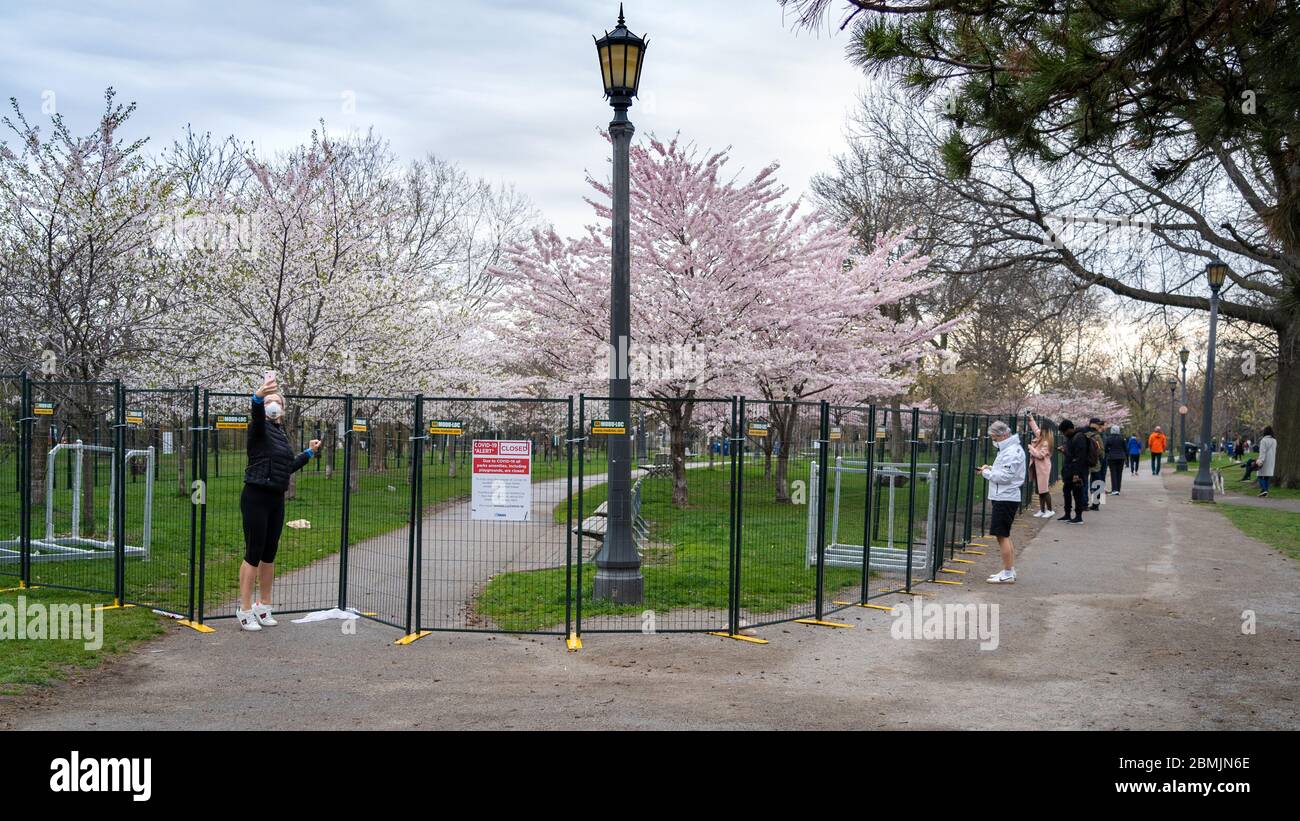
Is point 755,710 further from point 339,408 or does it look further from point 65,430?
point 339,408

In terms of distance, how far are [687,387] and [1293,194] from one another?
43.8 feet

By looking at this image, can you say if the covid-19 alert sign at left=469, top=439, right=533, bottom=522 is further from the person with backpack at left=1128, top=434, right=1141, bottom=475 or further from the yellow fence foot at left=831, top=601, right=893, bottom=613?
the person with backpack at left=1128, top=434, right=1141, bottom=475

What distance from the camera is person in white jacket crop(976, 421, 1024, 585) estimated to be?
1220cm

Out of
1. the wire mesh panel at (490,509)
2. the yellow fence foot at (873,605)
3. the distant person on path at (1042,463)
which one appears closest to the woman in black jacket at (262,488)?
the wire mesh panel at (490,509)

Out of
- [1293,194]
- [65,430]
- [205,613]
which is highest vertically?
[1293,194]

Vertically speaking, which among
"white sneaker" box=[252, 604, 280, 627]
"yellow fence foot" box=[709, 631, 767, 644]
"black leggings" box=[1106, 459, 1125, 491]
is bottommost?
"yellow fence foot" box=[709, 631, 767, 644]

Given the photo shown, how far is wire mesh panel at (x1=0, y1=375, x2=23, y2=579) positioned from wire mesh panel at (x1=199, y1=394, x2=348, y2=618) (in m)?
2.00

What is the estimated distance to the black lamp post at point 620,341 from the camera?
9.70m

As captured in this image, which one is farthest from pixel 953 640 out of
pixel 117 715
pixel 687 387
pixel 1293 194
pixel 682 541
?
pixel 687 387

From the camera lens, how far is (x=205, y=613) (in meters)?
9.57

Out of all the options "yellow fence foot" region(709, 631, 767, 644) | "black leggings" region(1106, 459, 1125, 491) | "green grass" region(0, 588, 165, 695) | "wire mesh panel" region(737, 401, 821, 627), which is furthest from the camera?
"black leggings" region(1106, 459, 1125, 491)

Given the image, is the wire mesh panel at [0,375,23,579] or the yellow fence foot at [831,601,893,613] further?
the wire mesh panel at [0,375,23,579]

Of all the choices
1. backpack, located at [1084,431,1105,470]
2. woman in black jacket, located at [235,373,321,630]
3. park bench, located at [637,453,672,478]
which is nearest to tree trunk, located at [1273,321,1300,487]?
backpack, located at [1084,431,1105,470]
